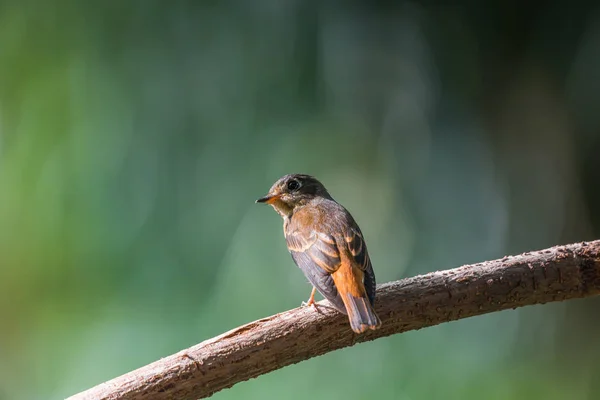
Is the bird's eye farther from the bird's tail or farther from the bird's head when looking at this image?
the bird's tail

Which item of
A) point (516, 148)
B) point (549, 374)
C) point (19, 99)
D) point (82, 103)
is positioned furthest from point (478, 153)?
point (19, 99)

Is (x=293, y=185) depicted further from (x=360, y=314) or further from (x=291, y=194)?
(x=360, y=314)

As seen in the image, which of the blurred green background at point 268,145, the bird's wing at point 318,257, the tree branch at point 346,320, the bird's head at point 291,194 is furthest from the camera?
the blurred green background at point 268,145

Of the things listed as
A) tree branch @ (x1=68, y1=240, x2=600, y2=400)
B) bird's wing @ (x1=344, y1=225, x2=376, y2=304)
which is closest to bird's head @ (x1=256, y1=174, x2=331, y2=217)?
bird's wing @ (x1=344, y1=225, x2=376, y2=304)

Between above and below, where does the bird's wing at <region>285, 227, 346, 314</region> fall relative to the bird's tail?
above

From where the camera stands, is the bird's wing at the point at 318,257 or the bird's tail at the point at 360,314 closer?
the bird's tail at the point at 360,314

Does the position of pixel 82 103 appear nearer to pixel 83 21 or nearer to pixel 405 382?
pixel 83 21

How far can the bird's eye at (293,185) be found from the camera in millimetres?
3111

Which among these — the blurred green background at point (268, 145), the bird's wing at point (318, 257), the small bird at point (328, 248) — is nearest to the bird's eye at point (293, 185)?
the small bird at point (328, 248)

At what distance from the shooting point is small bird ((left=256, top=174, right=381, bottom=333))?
2291 millimetres

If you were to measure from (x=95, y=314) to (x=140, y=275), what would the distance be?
383mm

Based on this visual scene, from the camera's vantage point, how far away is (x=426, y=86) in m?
4.34

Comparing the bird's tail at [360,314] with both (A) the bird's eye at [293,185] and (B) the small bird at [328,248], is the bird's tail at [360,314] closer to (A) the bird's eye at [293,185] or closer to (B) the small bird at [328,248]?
(B) the small bird at [328,248]

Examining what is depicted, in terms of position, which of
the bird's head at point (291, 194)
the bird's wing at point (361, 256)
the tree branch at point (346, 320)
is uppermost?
the bird's head at point (291, 194)
